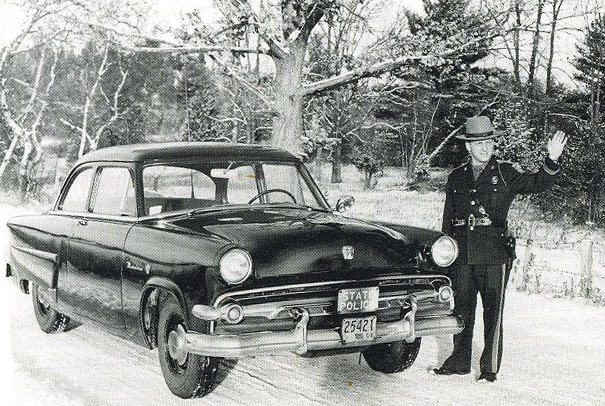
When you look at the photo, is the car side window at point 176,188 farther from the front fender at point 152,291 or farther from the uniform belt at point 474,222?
the uniform belt at point 474,222

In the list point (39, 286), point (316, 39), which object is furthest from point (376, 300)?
point (316, 39)

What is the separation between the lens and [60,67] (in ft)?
19.0

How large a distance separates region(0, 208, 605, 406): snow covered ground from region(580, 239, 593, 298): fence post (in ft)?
4.36

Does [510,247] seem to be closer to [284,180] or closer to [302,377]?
[302,377]

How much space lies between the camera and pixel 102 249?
4.29 meters

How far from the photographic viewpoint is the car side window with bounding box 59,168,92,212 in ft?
16.3

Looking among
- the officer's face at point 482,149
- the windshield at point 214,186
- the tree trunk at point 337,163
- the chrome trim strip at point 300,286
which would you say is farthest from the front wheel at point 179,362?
the tree trunk at point 337,163

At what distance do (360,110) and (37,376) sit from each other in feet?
19.1

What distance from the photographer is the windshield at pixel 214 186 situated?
4.42m

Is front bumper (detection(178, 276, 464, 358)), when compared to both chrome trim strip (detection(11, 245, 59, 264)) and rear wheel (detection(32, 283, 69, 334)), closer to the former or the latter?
chrome trim strip (detection(11, 245, 59, 264))

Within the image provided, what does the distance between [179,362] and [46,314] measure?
2.06 m

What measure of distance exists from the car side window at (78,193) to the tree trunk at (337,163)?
412 centimetres

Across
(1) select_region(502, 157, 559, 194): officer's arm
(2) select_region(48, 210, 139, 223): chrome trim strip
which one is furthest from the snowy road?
(1) select_region(502, 157, 559, 194): officer's arm

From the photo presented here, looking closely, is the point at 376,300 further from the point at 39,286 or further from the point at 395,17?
the point at 395,17
